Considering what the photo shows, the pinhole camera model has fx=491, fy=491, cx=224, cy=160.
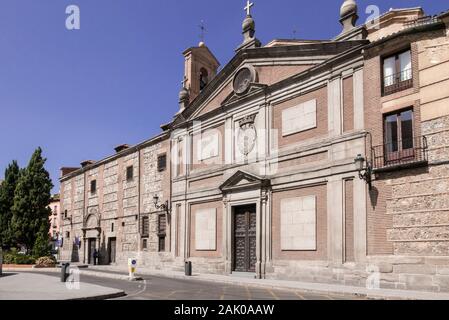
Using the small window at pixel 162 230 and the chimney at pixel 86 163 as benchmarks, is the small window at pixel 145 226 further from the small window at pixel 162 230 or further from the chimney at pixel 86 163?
the chimney at pixel 86 163

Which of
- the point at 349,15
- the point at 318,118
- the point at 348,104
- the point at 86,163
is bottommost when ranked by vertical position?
the point at 318,118

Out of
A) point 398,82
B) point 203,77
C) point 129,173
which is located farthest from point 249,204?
point 129,173

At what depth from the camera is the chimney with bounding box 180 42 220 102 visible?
3266 centimetres

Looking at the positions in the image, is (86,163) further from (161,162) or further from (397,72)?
(397,72)

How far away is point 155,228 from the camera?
3050cm

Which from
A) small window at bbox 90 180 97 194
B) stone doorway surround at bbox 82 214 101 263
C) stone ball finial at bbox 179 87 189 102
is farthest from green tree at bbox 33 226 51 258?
stone ball finial at bbox 179 87 189 102

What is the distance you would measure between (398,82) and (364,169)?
326 centimetres

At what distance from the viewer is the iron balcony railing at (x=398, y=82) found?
16.9 metres

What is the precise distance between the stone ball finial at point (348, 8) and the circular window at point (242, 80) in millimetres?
5626

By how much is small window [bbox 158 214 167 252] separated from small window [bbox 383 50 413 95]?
16616 mm

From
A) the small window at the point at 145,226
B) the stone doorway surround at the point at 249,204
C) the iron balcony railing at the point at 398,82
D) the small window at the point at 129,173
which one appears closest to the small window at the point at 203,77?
the small window at the point at 129,173

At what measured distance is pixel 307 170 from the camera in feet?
66.7

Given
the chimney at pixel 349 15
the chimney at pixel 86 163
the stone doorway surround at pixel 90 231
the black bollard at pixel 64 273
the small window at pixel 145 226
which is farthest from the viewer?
the chimney at pixel 86 163
